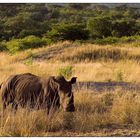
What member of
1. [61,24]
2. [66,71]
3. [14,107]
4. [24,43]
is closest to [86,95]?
[66,71]

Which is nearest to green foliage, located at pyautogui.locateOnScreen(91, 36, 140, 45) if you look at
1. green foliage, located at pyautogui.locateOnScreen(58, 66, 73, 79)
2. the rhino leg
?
green foliage, located at pyautogui.locateOnScreen(58, 66, 73, 79)

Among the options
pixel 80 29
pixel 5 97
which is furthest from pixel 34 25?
pixel 5 97

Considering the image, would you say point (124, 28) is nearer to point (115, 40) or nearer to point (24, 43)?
point (115, 40)

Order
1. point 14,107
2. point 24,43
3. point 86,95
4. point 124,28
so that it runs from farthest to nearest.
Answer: point 124,28
point 24,43
point 86,95
point 14,107

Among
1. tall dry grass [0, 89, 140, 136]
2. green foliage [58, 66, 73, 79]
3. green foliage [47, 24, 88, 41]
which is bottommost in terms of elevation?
tall dry grass [0, 89, 140, 136]

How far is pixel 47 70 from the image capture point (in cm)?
966

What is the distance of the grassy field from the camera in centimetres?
696

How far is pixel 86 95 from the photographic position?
319 inches

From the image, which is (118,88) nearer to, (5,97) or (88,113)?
(88,113)

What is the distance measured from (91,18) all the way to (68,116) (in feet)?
12.5

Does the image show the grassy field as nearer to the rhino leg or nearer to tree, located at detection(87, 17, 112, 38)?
the rhino leg

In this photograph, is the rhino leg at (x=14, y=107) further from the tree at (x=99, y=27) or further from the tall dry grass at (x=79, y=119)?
the tree at (x=99, y=27)

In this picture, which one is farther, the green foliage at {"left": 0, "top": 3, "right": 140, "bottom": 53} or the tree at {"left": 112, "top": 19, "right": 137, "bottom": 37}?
the tree at {"left": 112, "top": 19, "right": 137, "bottom": 37}

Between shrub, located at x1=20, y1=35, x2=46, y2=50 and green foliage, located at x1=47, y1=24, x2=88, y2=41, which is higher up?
green foliage, located at x1=47, y1=24, x2=88, y2=41
